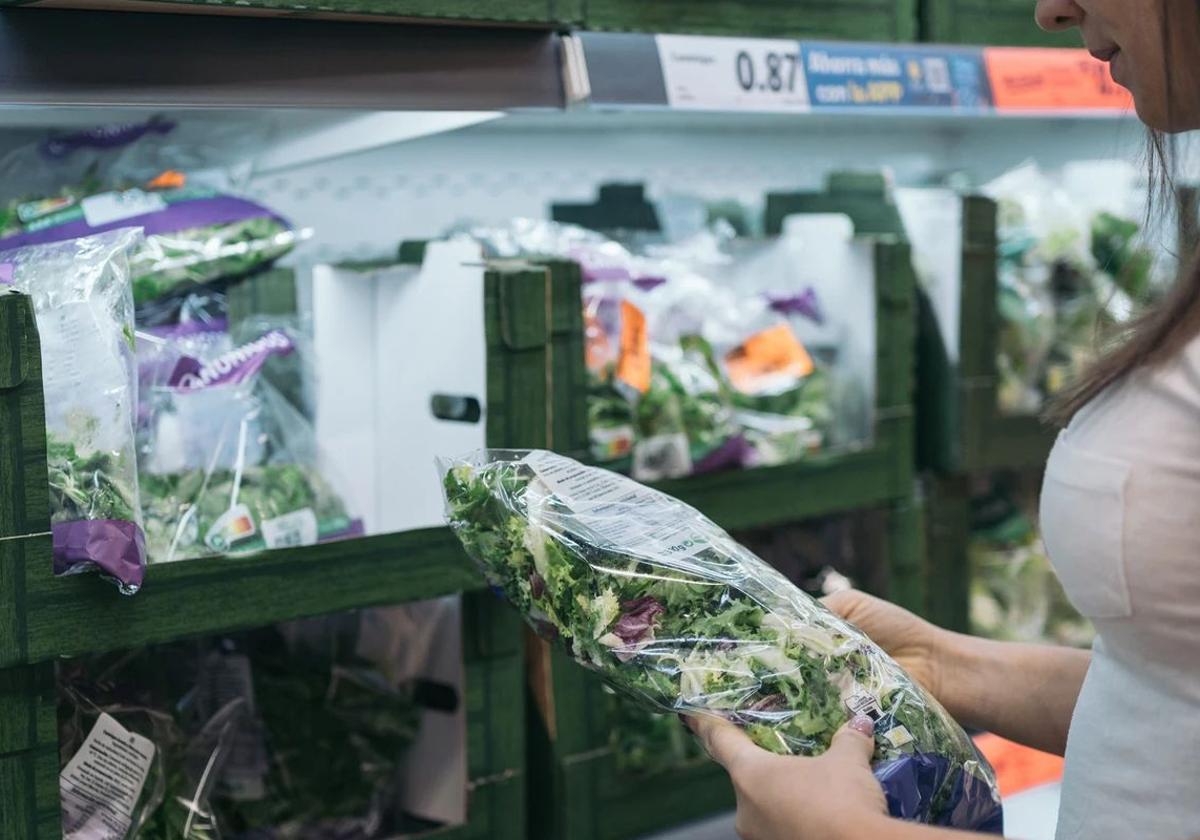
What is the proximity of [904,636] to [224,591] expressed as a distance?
665mm

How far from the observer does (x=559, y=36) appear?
156 cm

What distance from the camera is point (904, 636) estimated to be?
1.34 m

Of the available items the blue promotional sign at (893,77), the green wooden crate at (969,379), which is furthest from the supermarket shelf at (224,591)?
the green wooden crate at (969,379)

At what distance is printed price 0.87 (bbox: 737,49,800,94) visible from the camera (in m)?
1.69

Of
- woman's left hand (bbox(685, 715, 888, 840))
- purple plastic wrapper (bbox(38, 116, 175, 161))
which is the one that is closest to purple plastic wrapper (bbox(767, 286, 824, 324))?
purple plastic wrapper (bbox(38, 116, 175, 161))

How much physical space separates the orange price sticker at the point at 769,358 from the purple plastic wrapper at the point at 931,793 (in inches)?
36.0

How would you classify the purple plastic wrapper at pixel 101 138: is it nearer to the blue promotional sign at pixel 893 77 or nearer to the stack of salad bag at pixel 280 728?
the stack of salad bag at pixel 280 728

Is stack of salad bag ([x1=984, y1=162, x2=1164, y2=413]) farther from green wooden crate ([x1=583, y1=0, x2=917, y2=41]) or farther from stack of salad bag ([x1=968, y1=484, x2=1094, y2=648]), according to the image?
green wooden crate ([x1=583, y1=0, x2=917, y2=41])

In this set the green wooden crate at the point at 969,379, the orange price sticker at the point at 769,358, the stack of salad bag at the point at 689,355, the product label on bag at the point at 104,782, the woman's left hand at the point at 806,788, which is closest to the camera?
the woman's left hand at the point at 806,788

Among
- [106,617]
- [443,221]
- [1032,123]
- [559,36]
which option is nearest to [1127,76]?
[559,36]

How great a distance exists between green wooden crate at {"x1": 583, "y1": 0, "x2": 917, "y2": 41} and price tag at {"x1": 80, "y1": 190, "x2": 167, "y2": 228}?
543 mm

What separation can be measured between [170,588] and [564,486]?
17.1 inches

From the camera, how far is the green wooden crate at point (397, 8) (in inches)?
50.1

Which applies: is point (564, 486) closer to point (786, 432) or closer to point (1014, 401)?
point (786, 432)
